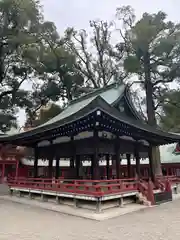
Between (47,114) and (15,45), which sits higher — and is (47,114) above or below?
below

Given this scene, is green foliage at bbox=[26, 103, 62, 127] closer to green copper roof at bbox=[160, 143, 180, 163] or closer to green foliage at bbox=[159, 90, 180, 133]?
green foliage at bbox=[159, 90, 180, 133]

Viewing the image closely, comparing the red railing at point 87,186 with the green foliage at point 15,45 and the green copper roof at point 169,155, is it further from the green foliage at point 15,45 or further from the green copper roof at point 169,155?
the green copper roof at point 169,155

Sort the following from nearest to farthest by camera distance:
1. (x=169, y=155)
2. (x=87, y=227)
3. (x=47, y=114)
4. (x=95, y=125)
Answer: (x=87, y=227) < (x=95, y=125) < (x=47, y=114) < (x=169, y=155)

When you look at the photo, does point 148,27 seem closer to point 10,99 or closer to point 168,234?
point 10,99

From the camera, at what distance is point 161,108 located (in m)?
24.4

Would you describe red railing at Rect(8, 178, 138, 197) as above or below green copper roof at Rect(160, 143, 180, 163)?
below

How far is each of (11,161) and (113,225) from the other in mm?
18938

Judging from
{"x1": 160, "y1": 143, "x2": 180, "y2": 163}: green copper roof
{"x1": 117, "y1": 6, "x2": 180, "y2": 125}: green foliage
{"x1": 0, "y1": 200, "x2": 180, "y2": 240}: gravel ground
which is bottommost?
{"x1": 0, "y1": 200, "x2": 180, "y2": 240}: gravel ground

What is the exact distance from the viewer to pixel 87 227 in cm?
716

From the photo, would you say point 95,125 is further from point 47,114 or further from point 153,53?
point 47,114

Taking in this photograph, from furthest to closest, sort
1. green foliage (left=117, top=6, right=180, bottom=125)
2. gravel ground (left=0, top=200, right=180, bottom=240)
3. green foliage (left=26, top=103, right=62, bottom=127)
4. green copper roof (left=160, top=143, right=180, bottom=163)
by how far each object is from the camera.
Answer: green foliage (left=26, top=103, right=62, bottom=127) → green copper roof (left=160, top=143, right=180, bottom=163) → green foliage (left=117, top=6, right=180, bottom=125) → gravel ground (left=0, top=200, right=180, bottom=240)

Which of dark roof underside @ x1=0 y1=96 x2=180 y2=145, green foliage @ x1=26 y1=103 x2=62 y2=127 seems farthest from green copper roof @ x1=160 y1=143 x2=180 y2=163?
dark roof underside @ x1=0 y1=96 x2=180 y2=145

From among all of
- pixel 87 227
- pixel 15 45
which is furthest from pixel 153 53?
pixel 87 227

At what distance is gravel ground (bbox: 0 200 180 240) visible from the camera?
6207 mm
